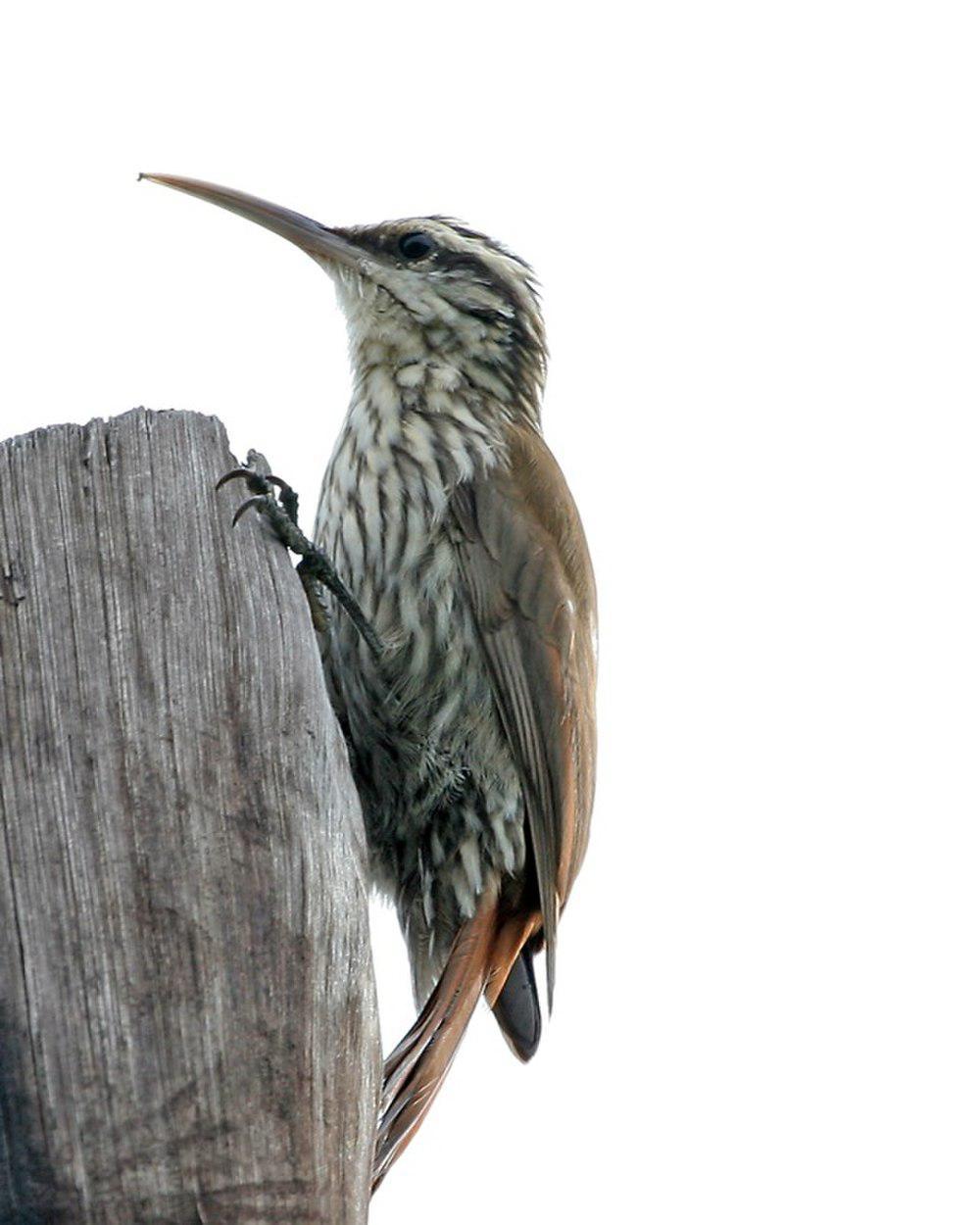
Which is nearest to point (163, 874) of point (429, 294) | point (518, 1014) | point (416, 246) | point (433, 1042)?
point (433, 1042)

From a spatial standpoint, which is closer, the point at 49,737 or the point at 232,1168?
the point at 232,1168

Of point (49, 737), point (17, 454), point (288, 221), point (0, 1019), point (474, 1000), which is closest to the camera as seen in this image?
point (0, 1019)

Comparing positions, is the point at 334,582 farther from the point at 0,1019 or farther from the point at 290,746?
the point at 0,1019

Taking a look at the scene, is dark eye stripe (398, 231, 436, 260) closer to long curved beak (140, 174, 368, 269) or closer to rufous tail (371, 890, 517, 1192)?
long curved beak (140, 174, 368, 269)

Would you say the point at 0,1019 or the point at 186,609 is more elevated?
the point at 186,609

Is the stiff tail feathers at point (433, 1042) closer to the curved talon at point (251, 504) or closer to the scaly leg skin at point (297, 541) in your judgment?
the scaly leg skin at point (297, 541)

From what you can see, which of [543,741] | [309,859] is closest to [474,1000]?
[543,741]

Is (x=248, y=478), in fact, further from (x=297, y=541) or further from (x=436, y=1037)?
(x=436, y=1037)

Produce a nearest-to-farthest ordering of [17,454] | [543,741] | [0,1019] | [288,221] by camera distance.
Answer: [0,1019] < [17,454] < [543,741] < [288,221]
